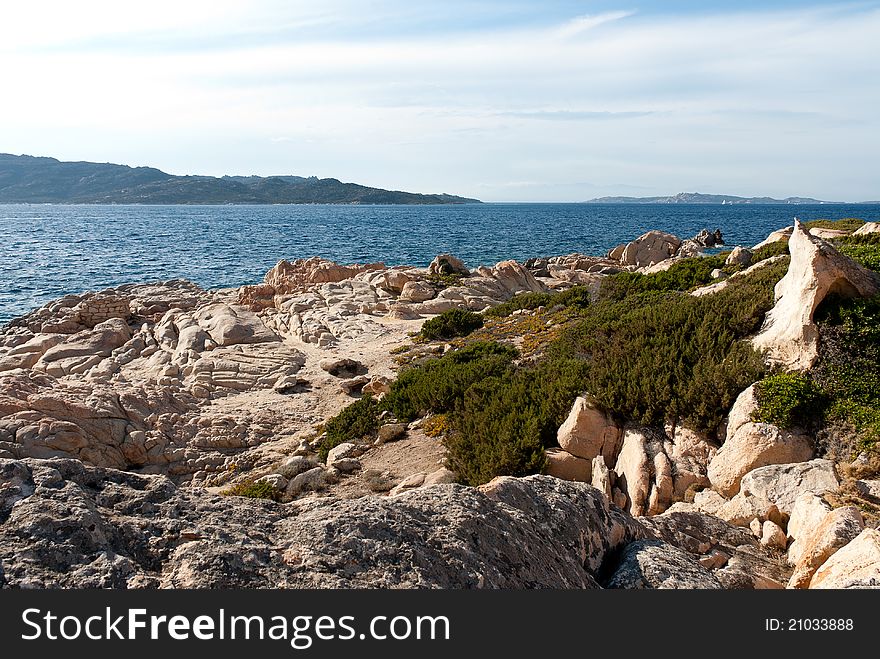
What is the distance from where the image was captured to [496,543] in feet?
14.3

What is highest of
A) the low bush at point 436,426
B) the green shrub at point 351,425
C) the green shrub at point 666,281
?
the green shrub at point 666,281

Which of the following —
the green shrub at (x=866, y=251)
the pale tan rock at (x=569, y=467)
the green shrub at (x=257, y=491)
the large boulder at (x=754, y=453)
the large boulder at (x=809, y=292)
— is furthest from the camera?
the green shrub at (x=866, y=251)

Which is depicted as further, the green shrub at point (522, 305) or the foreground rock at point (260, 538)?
the green shrub at point (522, 305)

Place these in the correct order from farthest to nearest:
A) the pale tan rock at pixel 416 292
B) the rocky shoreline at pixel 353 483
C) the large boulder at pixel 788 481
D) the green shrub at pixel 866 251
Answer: the pale tan rock at pixel 416 292 < the green shrub at pixel 866 251 < the large boulder at pixel 788 481 < the rocky shoreline at pixel 353 483

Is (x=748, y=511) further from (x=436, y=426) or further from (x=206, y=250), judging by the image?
(x=206, y=250)

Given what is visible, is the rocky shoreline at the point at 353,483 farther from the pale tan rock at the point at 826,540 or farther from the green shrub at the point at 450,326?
the green shrub at the point at 450,326

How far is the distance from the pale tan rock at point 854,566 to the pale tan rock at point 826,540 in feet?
1.34

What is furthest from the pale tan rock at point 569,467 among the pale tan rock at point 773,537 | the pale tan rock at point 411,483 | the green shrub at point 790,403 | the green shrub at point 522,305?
the green shrub at point 522,305

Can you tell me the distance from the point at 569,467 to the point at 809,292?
532cm

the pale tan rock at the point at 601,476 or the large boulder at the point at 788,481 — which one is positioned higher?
the large boulder at the point at 788,481

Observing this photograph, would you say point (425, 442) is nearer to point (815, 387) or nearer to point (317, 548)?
point (815, 387)

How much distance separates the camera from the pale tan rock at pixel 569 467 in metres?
10.2

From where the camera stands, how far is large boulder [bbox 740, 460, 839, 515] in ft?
24.7

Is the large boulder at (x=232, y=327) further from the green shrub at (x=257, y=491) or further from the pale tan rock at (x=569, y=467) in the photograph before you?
the pale tan rock at (x=569, y=467)
